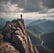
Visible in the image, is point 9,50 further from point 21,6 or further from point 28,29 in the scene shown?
point 21,6

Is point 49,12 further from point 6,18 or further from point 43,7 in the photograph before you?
point 6,18

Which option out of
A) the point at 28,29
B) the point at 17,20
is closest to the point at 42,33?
the point at 28,29

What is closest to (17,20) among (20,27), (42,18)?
(20,27)

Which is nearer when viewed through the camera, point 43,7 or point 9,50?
point 9,50

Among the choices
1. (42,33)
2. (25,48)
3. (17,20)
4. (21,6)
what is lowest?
(25,48)

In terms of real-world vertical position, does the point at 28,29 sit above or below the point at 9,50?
above

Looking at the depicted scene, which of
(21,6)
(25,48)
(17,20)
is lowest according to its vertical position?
(25,48)
